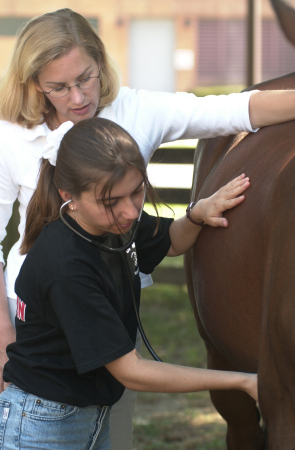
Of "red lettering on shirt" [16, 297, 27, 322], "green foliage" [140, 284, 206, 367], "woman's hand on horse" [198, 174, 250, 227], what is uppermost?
"woman's hand on horse" [198, 174, 250, 227]

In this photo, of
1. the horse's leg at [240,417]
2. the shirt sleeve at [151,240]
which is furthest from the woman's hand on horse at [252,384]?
the horse's leg at [240,417]

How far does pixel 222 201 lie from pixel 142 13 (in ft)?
38.4

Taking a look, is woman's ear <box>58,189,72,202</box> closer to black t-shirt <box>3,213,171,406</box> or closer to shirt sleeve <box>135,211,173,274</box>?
black t-shirt <box>3,213,171,406</box>

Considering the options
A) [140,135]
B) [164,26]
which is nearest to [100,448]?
[140,135]

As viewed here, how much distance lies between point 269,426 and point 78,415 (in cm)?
45

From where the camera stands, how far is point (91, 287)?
1.19 meters

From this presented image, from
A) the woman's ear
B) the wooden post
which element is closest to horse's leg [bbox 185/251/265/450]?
the woman's ear

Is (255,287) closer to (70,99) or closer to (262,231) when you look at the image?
(262,231)

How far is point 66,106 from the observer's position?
153 cm

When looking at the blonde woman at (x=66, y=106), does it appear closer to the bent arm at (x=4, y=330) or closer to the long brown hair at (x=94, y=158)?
the bent arm at (x=4, y=330)

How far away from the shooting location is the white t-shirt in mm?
1536

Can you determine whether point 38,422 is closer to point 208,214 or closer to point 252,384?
point 252,384

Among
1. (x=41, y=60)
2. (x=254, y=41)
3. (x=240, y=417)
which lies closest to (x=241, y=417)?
(x=240, y=417)

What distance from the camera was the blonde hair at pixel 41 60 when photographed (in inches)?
58.4
